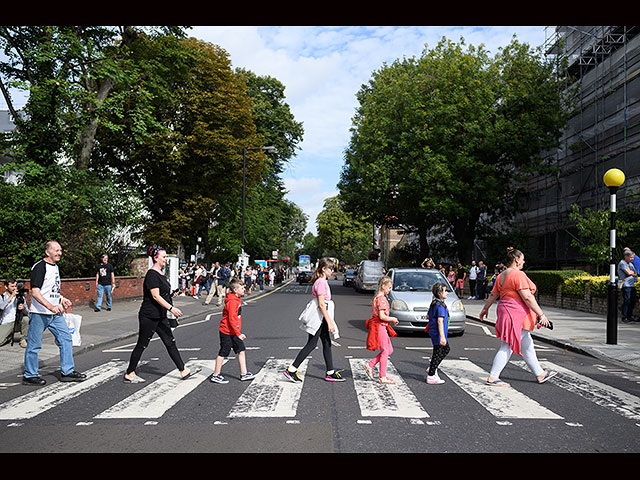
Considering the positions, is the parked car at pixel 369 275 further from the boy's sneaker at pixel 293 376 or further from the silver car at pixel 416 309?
the boy's sneaker at pixel 293 376

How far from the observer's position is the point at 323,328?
24.7 feet

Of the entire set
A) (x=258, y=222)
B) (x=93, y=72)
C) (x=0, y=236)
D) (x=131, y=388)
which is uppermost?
(x=93, y=72)

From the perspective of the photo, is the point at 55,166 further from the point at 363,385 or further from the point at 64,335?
the point at 363,385

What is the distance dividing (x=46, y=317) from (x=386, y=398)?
455 cm

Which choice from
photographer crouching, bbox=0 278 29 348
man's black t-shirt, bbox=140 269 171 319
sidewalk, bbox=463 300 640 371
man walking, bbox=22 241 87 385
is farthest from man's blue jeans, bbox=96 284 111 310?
man's black t-shirt, bbox=140 269 171 319

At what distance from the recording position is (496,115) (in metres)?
30.9

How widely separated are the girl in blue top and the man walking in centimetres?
466

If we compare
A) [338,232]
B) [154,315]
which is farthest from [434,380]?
[338,232]

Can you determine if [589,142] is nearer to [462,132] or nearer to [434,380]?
[462,132]

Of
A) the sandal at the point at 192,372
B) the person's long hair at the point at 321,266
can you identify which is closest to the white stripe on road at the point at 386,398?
the person's long hair at the point at 321,266

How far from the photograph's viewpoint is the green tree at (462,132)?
3041 cm

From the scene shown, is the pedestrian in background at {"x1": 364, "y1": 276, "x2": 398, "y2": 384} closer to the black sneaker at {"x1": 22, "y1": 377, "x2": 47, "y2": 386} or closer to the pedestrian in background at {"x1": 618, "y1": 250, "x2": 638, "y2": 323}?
the black sneaker at {"x1": 22, "y1": 377, "x2": 47, "y2": 386}
